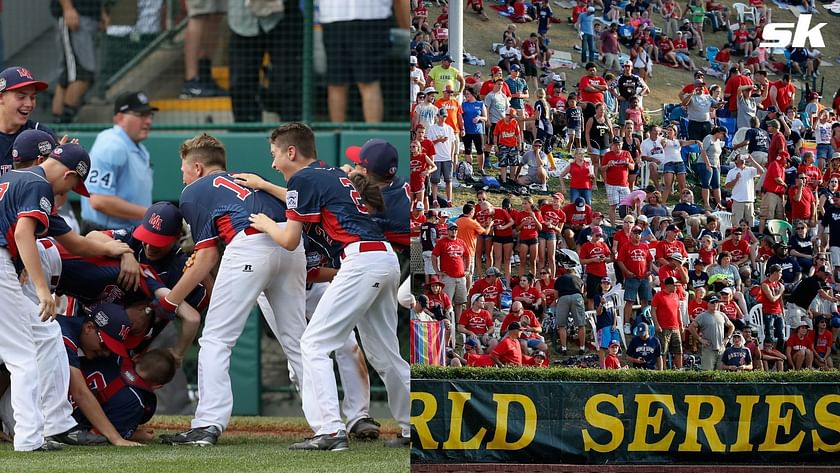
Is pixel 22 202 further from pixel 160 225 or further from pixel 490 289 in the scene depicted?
pixel 490 289

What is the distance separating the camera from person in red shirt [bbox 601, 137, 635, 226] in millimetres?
6086

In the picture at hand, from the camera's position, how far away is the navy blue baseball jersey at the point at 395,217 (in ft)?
18.6

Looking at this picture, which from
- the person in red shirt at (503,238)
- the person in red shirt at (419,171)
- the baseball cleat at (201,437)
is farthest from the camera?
the person in red shirt at (503,238)

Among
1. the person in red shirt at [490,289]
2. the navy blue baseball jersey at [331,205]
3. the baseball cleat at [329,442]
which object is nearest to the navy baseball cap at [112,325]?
the navy blue baseball jersey at [331,205]

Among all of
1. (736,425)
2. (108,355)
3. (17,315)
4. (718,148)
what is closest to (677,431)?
(736,425)

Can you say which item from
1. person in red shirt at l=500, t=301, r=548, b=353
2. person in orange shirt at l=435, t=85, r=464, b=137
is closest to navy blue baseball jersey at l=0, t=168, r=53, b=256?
person in orange shirt at l=435, t=85, r=464, b=137

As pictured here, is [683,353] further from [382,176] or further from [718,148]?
[382,176]

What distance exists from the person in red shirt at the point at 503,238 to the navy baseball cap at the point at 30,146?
217cm

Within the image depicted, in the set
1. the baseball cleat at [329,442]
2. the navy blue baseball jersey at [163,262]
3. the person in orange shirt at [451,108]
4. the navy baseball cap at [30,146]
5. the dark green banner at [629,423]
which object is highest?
the person in orange shirt at [451,108]

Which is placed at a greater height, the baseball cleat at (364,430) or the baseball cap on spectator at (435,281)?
the baseball cap on spectator at (435,281)

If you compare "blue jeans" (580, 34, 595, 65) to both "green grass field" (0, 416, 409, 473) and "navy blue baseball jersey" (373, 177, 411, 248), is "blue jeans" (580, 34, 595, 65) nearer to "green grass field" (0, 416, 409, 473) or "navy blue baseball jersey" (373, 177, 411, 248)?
"navy blue baseball jersey" (373, 177, 411, 248)

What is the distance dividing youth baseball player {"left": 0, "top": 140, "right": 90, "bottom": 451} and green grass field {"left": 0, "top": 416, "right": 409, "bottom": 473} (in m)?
0.16

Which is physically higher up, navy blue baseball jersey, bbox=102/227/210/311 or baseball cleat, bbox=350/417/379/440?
navy blue baseball jersey, bbox=102/227/210/311

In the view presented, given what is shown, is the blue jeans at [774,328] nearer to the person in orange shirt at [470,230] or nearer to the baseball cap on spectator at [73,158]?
the person in orange shirt at [470,230]
